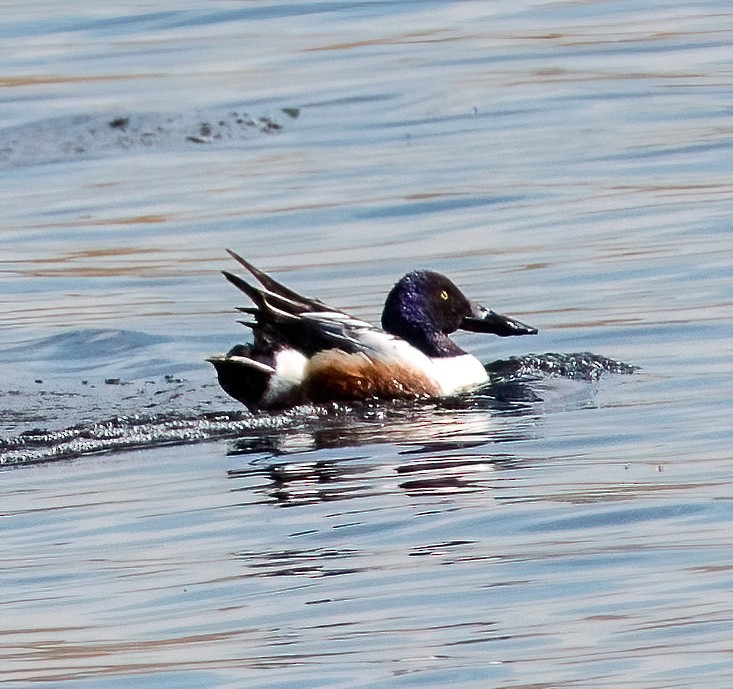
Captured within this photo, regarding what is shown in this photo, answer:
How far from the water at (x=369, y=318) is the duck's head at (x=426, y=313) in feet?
1.62

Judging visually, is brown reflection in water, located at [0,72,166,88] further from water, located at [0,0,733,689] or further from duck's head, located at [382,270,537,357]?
duck's head, located at [382,270,537,357]

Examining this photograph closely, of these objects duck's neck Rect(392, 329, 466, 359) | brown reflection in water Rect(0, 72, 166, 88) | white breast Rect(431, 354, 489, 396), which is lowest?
white breast Rect(431, 354, 489, 396)

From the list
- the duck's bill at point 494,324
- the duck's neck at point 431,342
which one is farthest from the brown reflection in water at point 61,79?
the duck's neck at point 431,342

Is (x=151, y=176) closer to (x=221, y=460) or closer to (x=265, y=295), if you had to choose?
(x=265, y=295)

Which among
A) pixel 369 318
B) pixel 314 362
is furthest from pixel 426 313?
pixel 369 318

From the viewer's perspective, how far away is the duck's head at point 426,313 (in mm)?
10242

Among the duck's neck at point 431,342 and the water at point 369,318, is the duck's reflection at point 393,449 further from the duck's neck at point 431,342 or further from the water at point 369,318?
the duck's neck at point 431,342

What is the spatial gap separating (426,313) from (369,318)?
1253mm

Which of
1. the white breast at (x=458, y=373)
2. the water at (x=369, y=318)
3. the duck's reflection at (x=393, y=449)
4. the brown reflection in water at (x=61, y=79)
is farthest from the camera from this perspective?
the brown reflection in water at (x=61, y=79)

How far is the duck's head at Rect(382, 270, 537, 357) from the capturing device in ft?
33.6

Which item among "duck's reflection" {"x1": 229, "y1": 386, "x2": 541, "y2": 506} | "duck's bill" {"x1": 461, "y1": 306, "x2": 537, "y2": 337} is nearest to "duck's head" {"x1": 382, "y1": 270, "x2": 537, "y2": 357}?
"duck's bill" {"x1": 461, "y1": 306, "x2": 537, "y2": 337}

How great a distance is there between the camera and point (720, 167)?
1432 centimetres

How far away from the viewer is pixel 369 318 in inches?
452

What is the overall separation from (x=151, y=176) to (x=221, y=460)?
24.1 feet
